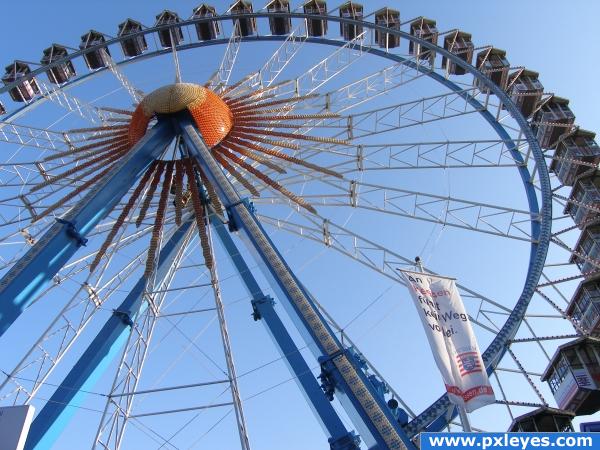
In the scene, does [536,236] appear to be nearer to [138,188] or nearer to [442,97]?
[442,97]

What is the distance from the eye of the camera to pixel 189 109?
1259 cm

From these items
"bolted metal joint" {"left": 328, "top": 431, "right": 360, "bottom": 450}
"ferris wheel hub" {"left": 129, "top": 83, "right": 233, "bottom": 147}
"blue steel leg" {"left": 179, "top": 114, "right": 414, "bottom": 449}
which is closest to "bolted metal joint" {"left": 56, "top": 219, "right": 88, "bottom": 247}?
"blue steel leg" {"left": 179, "top": 114, "right": 414, "bottom": 449}

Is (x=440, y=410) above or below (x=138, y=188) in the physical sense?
below

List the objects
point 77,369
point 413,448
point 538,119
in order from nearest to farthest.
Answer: point 413,448 < point 77,369 < point 538,119

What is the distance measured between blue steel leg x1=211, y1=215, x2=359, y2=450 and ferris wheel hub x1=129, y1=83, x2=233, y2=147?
8.04 ft

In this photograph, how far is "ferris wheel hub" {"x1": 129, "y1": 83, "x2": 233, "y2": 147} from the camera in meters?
12.6

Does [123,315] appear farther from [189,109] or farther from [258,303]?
[189,109]

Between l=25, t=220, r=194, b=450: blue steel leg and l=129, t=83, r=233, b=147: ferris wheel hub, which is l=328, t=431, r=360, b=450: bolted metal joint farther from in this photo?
l=129, t=83, r=233, b=147: ferris wheel hub

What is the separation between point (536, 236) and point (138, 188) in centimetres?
939

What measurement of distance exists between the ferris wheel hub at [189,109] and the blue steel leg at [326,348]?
3017 millimetres

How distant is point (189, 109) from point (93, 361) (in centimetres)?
582

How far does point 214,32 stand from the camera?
2034cm

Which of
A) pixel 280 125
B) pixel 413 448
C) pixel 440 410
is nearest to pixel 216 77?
pixel 280 125

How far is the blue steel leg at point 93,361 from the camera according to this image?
9.23 meters
